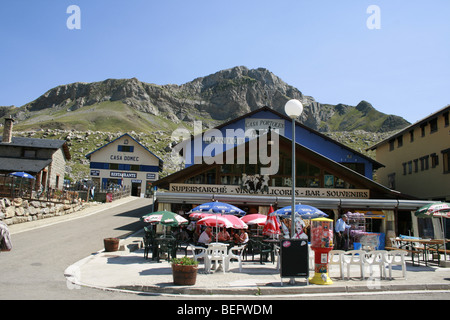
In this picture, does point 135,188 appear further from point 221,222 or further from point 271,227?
point 271,227

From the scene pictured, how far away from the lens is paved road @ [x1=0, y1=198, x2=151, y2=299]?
8672 mm

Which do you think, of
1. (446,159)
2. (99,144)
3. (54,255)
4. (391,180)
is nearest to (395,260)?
(54,255)

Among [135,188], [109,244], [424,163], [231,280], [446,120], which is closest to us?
[231,280]

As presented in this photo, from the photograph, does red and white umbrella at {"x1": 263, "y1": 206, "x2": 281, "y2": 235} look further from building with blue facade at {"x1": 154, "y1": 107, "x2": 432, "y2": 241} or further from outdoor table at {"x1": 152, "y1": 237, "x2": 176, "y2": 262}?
building with blue facade at {"x1": 154, "y1": 107, "x2": 432, "y2": 241}

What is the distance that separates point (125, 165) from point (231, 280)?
50.0 m

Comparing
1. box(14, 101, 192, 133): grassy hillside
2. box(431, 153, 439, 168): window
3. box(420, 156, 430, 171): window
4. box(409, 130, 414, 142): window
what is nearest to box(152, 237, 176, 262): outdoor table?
box(431, 153, 439, 168): window

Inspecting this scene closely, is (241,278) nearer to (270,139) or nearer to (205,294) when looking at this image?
(205,294)

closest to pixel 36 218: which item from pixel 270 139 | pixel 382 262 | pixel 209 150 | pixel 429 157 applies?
pixel 209 150

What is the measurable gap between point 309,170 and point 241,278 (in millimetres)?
12355

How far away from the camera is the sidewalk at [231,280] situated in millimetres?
9352

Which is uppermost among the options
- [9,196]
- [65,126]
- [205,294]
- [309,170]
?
[65,126]

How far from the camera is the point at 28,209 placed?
2486 centimetres

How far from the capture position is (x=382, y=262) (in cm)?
1133
